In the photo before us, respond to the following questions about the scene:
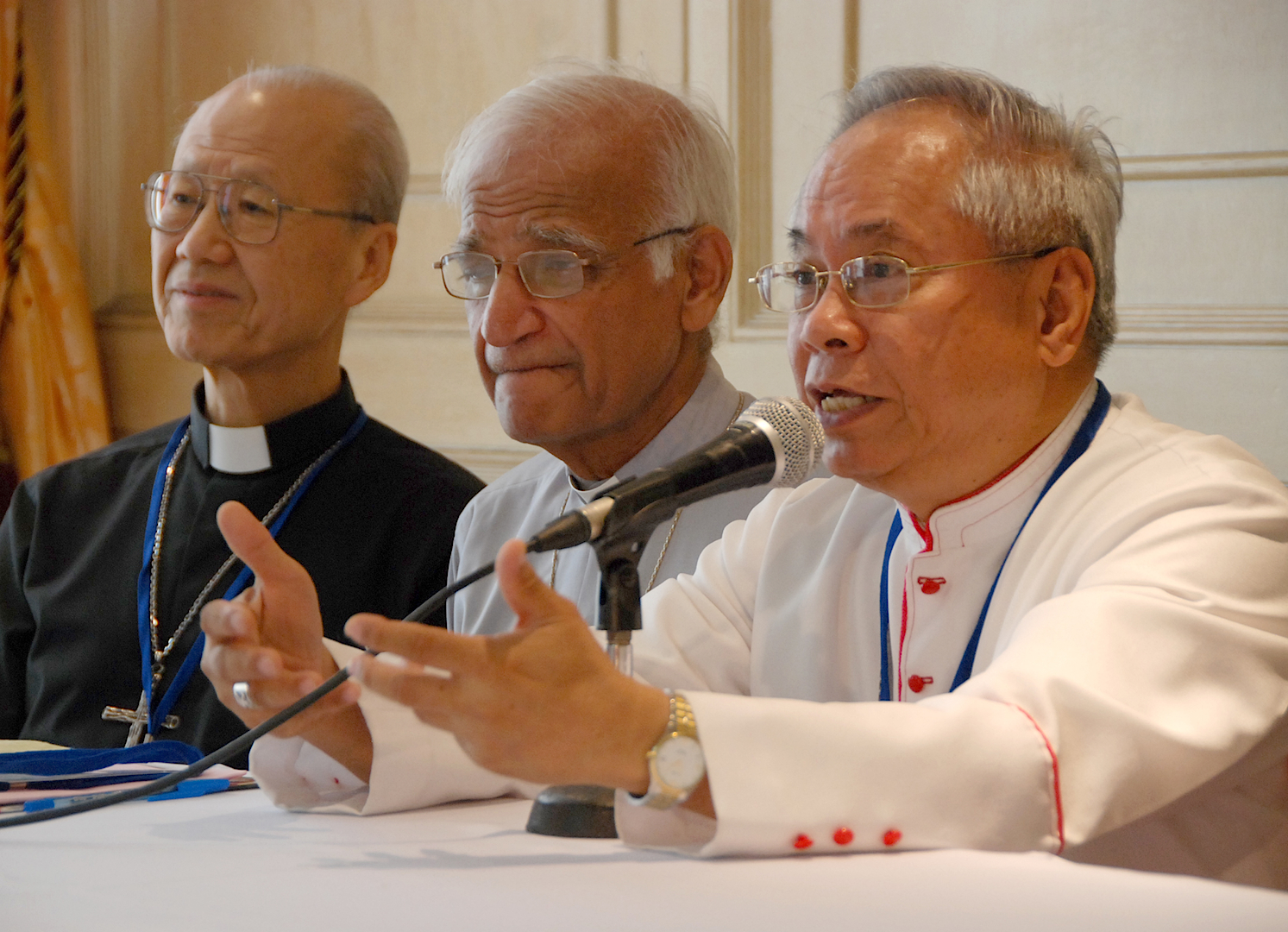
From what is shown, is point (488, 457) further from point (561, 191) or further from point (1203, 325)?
point (1203, 325)

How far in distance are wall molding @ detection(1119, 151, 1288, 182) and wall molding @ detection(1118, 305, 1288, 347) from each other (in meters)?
0.29

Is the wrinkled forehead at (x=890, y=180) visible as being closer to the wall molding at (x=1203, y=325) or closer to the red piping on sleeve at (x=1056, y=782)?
the red piping on sleeve at (x=1056, y=782)

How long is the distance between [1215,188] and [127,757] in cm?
256

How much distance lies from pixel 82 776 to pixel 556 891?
0.91m

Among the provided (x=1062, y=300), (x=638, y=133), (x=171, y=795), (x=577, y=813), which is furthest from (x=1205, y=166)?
(x=171, y=795)

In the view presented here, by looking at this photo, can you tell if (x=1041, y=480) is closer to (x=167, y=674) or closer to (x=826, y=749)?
(x=826, y=749)

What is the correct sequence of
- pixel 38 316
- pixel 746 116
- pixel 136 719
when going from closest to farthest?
pixel 136 719
pixel 746 116
pixel 38 316

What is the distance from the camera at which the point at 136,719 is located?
2.81 meters

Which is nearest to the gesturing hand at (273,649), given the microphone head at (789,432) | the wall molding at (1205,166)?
the microphone head at (789,432)

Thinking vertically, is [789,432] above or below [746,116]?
below

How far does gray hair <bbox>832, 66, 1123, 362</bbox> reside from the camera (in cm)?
185

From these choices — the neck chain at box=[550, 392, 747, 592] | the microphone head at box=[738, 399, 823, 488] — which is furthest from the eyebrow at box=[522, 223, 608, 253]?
the microphone head at box=[738, 399, 823, 488]

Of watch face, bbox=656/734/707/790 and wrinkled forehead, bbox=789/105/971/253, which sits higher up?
wrinkled forehead, bbox=789/105/971/253

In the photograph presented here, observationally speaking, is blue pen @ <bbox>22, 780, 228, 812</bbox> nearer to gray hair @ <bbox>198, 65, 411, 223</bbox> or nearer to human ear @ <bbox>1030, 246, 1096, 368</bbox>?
human ear @ <bbox>1030, 246, 1096, 368</bbox>
